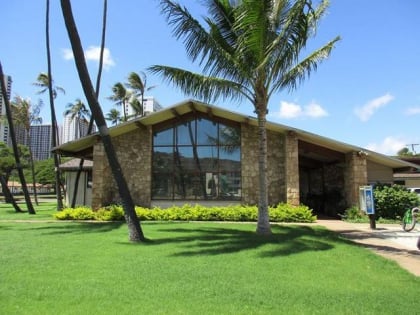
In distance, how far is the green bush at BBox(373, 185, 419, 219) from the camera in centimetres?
1608

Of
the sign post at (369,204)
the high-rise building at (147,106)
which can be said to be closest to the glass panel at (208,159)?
the sign post at (369,204)

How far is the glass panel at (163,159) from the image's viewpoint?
18094 millimetres

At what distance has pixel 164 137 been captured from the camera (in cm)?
1841

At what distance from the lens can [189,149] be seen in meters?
18.0

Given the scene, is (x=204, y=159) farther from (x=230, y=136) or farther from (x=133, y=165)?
(x=133, y=165)

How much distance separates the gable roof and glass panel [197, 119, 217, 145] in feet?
1.46

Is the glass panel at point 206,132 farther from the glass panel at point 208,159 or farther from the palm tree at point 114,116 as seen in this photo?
the palm tree at point 114,116

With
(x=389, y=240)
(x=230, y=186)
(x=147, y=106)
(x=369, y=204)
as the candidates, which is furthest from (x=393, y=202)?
(x=147, y=106)

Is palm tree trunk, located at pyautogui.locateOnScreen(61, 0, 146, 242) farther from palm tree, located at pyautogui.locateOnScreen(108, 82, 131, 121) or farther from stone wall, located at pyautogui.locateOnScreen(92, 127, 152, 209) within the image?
palm tree, located at pyautogui.locateOnScreen(108, 82, 131, 121)

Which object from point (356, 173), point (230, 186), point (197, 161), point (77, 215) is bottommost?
point (77, 215)

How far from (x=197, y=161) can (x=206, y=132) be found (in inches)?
56.0

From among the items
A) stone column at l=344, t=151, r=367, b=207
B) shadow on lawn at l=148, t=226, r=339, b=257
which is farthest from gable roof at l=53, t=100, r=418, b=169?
Answer: shadow on lawn at l=148, t=226, r=339, b=257

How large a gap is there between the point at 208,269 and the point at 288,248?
9.30 ft

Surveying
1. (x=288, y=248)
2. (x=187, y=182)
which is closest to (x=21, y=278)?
(x=288, y=248)
